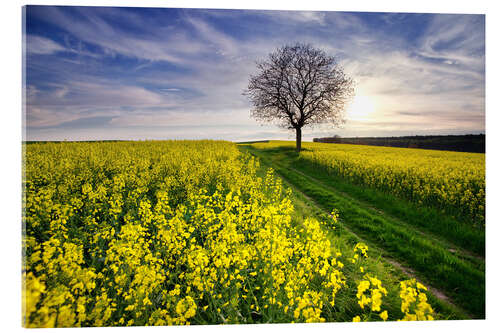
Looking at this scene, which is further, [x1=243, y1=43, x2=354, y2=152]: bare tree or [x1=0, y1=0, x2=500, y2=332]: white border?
[x1=243, y1=43, x2=354, y2=152]: bare tree

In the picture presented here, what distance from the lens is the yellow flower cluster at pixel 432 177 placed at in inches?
219

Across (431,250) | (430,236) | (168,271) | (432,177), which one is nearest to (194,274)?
(168,271)

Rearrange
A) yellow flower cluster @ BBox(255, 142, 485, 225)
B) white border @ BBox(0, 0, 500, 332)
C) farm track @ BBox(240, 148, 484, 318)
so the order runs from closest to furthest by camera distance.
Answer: white border @ BBox(0, 0, 500, 332)
farm track @ BBox(240, 148, 484, 318)
yellow flower cluster @ BBox(255, 142, 485, 225)

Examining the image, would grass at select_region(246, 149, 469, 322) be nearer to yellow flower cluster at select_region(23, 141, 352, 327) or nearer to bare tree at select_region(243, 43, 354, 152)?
yellow flower cluster at select_region(23, 141, 352, 327)

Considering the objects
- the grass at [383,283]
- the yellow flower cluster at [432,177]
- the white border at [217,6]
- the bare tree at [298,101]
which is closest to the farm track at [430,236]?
the white border at [217,6]

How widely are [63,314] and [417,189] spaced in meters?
9.30

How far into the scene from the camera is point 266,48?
17.5ft

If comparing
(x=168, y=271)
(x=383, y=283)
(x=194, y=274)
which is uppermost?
(x=194, y=274)

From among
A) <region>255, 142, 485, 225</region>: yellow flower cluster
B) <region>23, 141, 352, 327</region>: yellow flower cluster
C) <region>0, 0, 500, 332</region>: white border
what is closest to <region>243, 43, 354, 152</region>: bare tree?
<region>255, 142, 485, 225</region>: yellow flower cluster

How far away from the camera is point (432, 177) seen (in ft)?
26.3

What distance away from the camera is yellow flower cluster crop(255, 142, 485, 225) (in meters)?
5.56

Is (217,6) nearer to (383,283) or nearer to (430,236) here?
(383,283)

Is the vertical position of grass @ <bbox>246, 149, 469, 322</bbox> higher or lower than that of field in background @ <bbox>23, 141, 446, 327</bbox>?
lower
